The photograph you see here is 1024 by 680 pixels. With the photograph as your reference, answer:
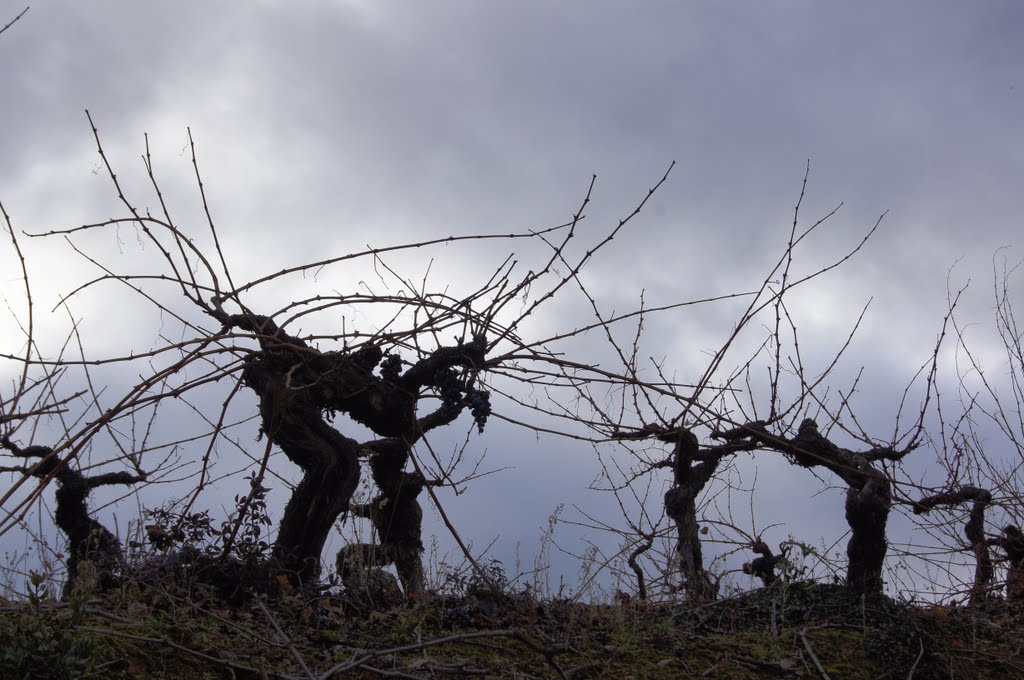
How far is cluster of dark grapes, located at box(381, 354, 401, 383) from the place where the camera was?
5.21 meters

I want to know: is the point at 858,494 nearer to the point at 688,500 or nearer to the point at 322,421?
the point at 688,500

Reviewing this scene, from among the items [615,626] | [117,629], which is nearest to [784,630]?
[615,626]

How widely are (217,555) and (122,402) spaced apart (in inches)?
80.0

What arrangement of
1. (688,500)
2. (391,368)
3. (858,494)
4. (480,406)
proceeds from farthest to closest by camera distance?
(688,500) → (858,494) → (391,368) → (480,406)

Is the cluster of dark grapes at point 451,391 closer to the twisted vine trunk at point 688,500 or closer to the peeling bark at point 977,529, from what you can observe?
the twisted vine trunk at point 688,500

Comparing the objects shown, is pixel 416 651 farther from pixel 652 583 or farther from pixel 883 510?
pixel 883 510

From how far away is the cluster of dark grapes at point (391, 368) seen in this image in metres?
5.21

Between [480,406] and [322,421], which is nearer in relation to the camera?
[480,406]

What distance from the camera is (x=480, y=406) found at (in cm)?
429

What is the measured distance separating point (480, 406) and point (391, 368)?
111 cm

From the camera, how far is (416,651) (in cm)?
400

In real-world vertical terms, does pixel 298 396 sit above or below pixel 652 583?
above

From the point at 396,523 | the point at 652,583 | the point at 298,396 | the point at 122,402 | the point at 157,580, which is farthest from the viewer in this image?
the point at 396,523

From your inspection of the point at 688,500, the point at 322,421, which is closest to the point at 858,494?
the point at 688,500
